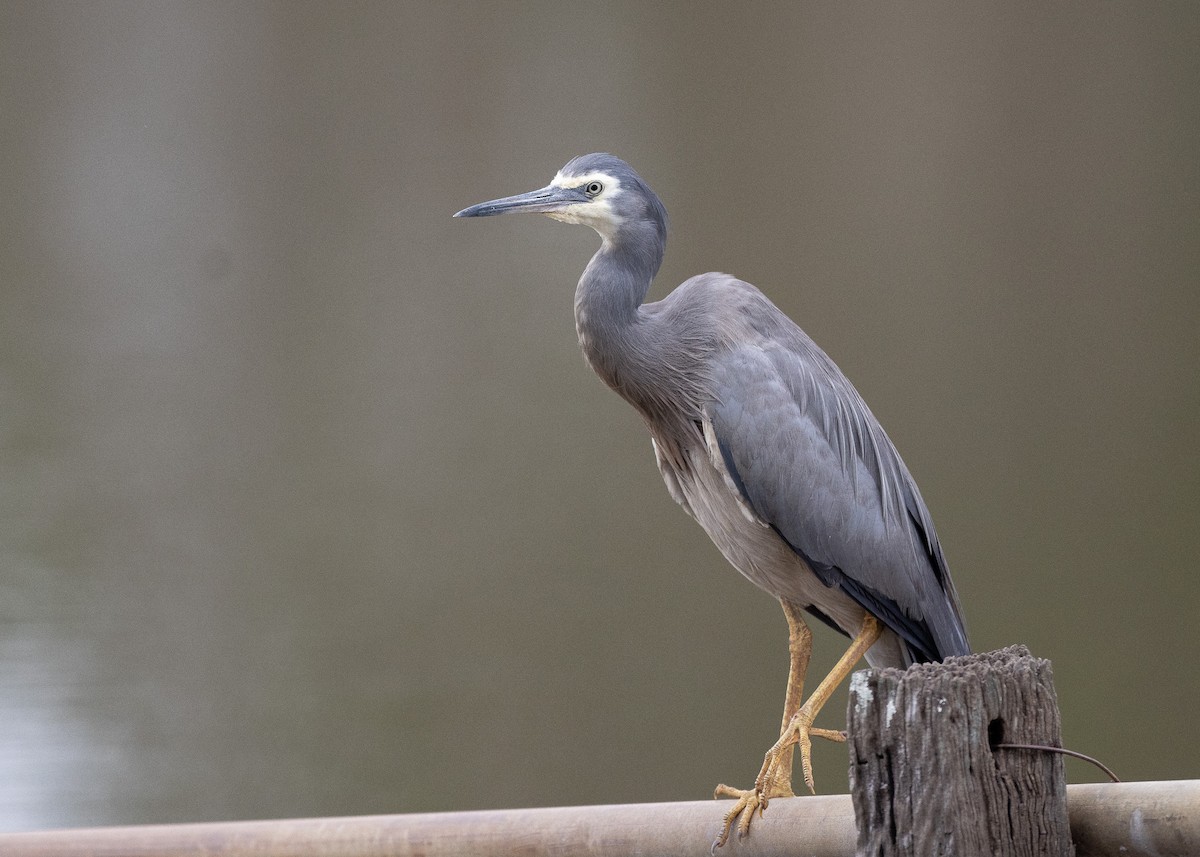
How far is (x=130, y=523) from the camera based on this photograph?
14.0 feet

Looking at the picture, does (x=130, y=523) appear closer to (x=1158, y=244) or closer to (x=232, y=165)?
(x=232, y=165)

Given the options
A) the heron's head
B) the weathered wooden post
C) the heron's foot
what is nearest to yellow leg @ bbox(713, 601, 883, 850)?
the heron's foot

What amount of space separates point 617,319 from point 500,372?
210cm

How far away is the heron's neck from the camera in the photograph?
227 centimetres

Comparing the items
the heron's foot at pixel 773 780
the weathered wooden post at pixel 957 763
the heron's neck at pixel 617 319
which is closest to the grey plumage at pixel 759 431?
the heron's neck at pixel 617 319

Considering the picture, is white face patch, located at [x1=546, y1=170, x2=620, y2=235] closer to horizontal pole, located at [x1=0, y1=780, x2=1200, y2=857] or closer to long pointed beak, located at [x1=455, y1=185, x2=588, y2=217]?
long pointed beak, located at [x1=455, y1=185, x2=588, y2=217]

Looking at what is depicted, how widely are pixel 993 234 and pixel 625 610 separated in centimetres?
175

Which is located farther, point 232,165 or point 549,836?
point 232,165

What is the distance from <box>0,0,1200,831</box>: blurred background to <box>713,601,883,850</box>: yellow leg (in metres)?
1.84

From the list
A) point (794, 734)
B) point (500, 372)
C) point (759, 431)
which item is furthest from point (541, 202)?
point (500, 372)

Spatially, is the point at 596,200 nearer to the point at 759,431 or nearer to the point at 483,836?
the point at 759,431

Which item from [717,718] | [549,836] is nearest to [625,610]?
[717,718]

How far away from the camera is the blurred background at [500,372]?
4133mm

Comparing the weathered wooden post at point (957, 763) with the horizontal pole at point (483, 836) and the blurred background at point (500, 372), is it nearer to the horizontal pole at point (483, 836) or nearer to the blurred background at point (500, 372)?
the horizontal pole at point (483, 836)
